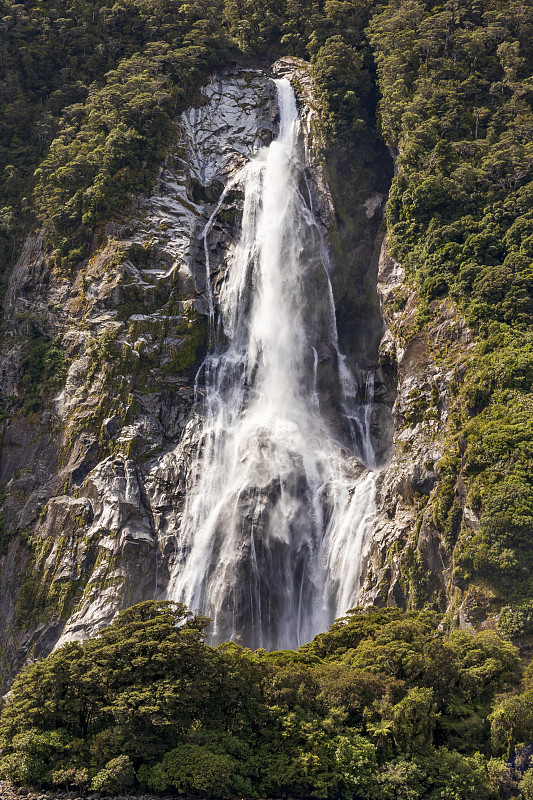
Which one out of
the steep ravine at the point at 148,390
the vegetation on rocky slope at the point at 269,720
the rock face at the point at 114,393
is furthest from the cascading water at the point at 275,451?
the vegetation on rocky slope at the point at 269,720

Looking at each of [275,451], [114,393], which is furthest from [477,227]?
[114,393]

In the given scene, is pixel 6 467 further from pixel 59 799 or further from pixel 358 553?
pixel 59 799

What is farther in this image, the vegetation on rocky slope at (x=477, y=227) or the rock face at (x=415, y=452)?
the rock face at (x=415, y=452)

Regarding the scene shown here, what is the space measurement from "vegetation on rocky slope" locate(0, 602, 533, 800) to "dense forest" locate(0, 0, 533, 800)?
73mm

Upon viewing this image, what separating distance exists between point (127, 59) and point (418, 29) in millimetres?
19886

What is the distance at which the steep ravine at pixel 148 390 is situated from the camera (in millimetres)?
38562

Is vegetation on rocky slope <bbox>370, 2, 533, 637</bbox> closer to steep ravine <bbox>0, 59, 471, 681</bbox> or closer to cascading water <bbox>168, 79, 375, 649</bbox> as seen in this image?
steep ravine <bbox>0, 59, 471, 681</bbox>

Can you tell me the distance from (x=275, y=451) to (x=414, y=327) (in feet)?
31.8

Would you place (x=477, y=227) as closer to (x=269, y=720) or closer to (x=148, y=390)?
(x=148, y=390)

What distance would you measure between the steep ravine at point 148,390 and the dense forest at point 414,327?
1158 millimetres

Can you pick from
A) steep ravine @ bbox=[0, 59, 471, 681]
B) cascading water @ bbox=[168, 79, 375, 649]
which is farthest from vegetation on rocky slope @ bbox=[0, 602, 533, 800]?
cascading water @ bbox=[168, 79, 375, 649]

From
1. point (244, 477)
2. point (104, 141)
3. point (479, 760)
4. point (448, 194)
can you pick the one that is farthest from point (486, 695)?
point (104, 141)

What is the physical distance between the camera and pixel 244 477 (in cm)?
4103

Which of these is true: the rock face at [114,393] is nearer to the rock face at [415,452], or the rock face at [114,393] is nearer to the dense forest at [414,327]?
the dense forest at [414,327]
